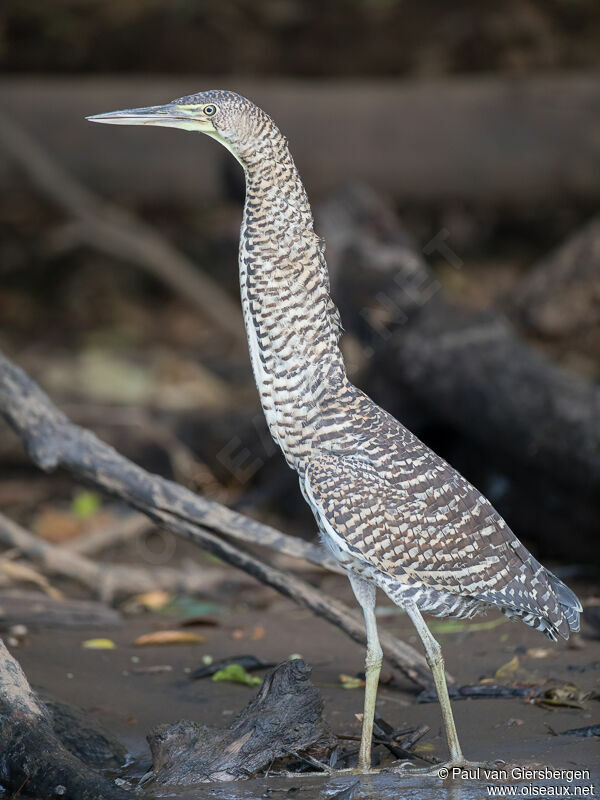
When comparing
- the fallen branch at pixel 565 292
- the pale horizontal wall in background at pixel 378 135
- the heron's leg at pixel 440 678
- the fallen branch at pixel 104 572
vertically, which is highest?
the pale horizontal wall in background at pixel 378 135

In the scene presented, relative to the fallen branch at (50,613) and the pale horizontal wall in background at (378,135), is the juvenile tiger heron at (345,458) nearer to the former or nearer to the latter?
the fallen branch at (50,613)

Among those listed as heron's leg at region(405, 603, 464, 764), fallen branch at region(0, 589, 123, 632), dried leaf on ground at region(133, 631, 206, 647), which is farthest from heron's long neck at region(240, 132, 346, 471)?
fallen branch at region(0, 589, 123, 632)

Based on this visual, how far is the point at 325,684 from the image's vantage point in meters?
5.39

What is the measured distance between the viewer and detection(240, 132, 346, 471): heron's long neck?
14.4 feet

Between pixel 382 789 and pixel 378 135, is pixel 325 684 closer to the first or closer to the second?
pixel 382 789

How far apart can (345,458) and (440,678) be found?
0.92m

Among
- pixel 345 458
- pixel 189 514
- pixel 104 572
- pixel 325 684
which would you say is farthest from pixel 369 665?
pixel 104 572

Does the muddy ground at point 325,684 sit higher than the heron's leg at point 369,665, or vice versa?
the heron's leg at point 369,665

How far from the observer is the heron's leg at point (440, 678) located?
417 centimetres

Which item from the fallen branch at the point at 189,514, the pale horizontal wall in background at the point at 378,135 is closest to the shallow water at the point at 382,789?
the fallen branch at the point at 189,514

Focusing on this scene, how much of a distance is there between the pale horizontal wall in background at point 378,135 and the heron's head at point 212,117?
6866 millimetres

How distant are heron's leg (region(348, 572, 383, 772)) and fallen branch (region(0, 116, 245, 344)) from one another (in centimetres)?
674

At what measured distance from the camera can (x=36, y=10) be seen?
40.3 feet

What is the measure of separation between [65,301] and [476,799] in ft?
31.9
